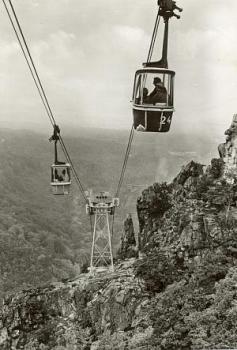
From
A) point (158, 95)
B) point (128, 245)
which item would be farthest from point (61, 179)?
point (128, 245)

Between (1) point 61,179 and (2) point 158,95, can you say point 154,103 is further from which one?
(1) point 61,179

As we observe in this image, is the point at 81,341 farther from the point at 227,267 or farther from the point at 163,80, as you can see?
the point at 163,80

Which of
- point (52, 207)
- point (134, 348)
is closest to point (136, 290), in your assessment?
point (134, 348)

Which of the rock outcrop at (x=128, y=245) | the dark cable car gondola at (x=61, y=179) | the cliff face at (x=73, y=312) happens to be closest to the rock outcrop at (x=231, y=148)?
the rock outcrop at (x=128, y=245)

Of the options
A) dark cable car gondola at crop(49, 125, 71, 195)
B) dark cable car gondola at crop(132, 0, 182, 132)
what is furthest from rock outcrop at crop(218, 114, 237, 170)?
dark cable car gondola at crop(132, 0, 182, 132)

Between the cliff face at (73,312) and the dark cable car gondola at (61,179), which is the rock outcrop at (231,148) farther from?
the dark cable car gondola at (61,179)

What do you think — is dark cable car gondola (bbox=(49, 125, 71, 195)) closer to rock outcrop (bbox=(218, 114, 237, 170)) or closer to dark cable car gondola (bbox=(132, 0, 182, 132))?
dark cable car gondola (bbox=(132, 0, 182, 132))
